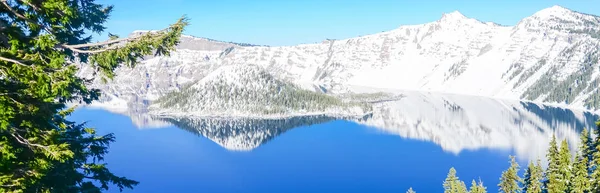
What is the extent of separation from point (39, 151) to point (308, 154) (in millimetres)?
153226

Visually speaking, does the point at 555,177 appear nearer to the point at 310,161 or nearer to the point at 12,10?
the point at 12,10

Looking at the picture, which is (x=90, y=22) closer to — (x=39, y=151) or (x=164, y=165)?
(x=39, y=151)

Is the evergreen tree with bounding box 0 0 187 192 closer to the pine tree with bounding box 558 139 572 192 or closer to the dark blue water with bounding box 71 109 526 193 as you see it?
the pine tree with bounding box 558 139 572 192

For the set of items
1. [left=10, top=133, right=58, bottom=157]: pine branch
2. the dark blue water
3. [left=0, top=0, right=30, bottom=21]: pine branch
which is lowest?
the dark blue water

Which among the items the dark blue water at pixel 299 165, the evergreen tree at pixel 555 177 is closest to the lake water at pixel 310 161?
the dark blue water at pixel 299 165

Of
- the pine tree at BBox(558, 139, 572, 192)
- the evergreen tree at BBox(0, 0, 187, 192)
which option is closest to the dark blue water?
the pine tree at BBox(558, 139, 572, 192)

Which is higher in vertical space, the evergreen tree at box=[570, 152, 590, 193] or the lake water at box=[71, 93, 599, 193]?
the evergreen tree at box=[570, 152, 590, 193]

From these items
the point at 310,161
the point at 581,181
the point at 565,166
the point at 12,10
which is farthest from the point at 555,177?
the point at 310,161

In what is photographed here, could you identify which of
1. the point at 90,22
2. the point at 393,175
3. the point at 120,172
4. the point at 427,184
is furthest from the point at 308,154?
the point at 90,22

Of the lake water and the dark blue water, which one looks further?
the lake water

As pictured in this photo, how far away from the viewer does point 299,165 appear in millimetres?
145625

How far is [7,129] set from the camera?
12070 mm

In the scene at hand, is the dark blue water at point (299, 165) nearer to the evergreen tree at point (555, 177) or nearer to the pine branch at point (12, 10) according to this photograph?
the evergreen tree at point (555, 177)

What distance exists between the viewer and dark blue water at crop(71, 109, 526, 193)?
12119cm
